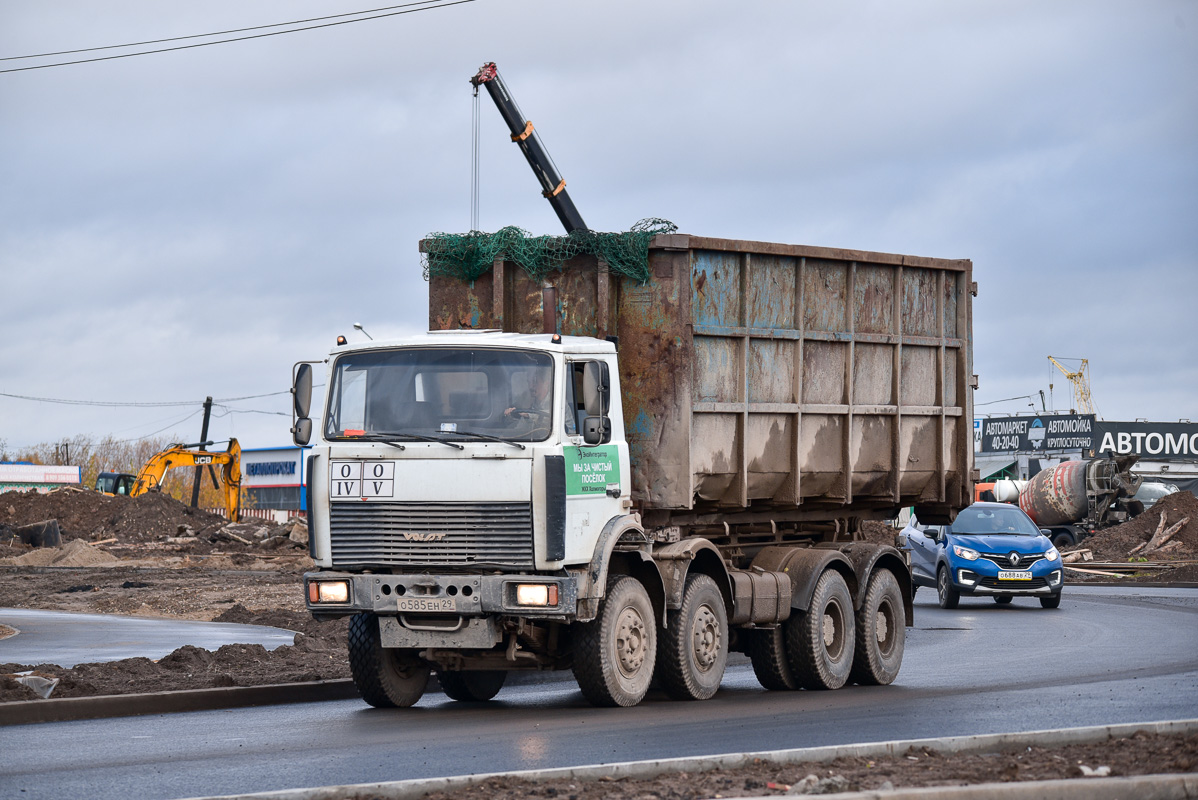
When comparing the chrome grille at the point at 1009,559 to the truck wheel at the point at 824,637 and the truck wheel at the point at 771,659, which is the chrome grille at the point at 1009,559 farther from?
the truck wheel at the point at 771,659

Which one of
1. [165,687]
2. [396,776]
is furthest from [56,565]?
[396,776]

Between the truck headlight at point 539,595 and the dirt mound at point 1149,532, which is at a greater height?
the truck headlight at point 539,595

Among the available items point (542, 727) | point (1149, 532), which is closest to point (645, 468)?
point (542, 727)

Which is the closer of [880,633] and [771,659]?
[771,659]

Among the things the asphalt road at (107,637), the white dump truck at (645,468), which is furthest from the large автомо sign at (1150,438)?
the white dump truck at (645,468)

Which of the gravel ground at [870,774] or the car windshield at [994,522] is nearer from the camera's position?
the gravel ground at [870,774]

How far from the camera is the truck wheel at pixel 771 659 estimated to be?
543 inches

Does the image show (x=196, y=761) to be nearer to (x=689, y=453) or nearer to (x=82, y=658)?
(x=689, y=453)

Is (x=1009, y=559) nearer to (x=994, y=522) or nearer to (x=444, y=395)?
(x=994, y=522)

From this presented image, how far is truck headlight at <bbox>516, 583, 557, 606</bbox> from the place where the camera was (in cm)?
1070

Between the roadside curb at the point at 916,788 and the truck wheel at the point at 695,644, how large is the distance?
3974 millimetres

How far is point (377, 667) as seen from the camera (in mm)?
11797

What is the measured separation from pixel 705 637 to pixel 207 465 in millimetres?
43837

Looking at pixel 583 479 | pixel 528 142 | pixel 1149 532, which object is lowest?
pixel 1149 532
